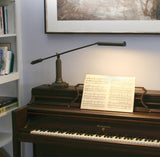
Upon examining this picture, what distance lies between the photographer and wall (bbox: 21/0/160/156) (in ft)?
8.79

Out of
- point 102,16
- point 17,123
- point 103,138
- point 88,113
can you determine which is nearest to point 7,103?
point 17,123

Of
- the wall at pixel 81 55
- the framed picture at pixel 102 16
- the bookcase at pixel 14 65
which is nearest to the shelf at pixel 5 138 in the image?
the bookcase at pixel 14 65

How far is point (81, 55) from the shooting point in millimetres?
2824

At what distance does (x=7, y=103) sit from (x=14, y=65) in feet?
1.20

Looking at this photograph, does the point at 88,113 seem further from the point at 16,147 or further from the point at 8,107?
the point at 8,107

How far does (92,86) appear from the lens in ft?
8.28

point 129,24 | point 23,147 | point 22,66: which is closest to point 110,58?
point 129,24

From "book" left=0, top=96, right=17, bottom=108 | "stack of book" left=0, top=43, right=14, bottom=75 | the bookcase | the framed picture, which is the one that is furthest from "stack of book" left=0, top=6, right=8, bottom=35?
"book" left=0, top=96, right=17, bottom=108

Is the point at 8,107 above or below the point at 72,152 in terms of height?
above

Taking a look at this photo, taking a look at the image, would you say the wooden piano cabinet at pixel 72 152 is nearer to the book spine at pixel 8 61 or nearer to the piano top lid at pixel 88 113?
the piano top lid at pixel 88 113

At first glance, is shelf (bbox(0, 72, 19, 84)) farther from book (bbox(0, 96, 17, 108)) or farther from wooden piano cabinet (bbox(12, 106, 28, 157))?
wooden piano cabinet (bbox(12, 106, 28, 157))

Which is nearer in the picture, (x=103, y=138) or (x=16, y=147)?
(x=103, y=138)

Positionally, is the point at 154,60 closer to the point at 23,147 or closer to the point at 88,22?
the point at 88,22

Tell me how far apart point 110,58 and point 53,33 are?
530 millimetres
